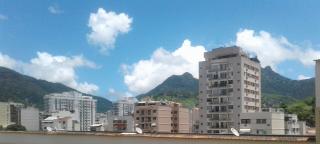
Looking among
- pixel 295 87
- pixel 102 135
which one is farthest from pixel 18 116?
pixel 295 87

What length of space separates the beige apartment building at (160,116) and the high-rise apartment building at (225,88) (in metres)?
10.6

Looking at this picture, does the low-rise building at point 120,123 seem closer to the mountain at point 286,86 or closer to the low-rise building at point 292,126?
the low-rise building at point 292,126

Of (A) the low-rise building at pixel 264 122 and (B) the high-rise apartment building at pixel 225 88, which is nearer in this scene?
(A) the low-rise building at pixel 264 122

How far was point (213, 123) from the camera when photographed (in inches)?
2598

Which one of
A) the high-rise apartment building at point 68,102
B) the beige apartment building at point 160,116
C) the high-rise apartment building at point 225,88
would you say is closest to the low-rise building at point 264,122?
the high-rise apartment building at point 225,88

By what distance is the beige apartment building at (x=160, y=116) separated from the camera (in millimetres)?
76875

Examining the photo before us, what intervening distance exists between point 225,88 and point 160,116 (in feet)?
49.9

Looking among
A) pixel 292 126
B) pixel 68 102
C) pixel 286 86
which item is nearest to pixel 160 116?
pixel 292 126

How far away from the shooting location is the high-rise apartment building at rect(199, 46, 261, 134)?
214ft

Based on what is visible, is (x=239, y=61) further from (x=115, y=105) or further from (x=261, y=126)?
(x=115, y=105)

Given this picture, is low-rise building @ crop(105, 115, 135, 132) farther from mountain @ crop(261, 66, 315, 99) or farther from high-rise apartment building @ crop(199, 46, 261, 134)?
mountain @ crop(261, 66, 315, 99)

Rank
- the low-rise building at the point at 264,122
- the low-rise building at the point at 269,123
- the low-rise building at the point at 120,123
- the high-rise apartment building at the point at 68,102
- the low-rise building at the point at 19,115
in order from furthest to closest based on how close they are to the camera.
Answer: the high-rise apartment building at the point at 68,102
the low-rise building at the point at 19,115
the low-rise building at the point at 120,123
the low-rise building at the point at 269,123
the low-rise building at the point at 264,122

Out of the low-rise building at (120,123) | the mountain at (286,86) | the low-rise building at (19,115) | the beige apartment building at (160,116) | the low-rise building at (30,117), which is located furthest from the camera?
the mountain at (286,86)

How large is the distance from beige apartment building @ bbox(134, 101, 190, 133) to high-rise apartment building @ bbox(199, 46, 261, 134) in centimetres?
1058
